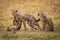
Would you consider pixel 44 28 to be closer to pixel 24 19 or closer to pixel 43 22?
pixel 43 22

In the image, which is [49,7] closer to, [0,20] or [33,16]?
[33,16]

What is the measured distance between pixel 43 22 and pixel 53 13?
344 millimetres

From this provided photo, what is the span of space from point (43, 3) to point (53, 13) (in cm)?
36

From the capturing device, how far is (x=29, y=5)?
19.0 ft

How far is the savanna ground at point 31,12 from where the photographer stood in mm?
5605

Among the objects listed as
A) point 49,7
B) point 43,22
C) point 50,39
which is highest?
point 49,7

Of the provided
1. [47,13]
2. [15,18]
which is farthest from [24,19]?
[47,13]

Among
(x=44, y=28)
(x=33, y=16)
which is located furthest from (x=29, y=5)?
(x=44, y=28)

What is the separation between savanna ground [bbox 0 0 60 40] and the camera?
5.61 m

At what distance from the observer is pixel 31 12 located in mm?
5746

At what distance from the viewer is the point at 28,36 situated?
561cm

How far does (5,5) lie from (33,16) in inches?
30.5

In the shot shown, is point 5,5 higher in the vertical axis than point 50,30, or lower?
higher

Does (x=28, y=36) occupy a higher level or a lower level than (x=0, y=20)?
lower
